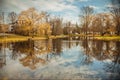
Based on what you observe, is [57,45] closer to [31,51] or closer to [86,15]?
[31,51]

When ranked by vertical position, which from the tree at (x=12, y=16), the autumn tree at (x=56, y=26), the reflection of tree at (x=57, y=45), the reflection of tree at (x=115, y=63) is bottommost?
the reflection of tree at (x=115, y=63)

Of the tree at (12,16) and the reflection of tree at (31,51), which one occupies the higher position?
the tree at (12,16)

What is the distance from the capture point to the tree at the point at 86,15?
198 inches

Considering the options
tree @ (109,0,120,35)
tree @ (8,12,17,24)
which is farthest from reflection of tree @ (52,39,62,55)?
tree @ (109,0,120,35)

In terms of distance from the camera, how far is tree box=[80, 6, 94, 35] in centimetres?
503

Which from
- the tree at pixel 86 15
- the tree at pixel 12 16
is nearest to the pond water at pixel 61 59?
the tree at pixel 86 15

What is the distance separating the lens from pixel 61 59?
4.93 metres

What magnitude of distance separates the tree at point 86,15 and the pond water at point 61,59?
1.07ft

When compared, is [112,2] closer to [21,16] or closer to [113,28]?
[113,28]

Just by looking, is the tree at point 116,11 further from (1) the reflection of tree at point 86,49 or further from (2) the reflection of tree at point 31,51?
(2) the reflection of tree at point 31,51

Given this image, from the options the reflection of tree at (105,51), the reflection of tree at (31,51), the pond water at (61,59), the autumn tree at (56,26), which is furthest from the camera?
the autumn tree at (56,26)

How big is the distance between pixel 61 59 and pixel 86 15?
3.45 feet

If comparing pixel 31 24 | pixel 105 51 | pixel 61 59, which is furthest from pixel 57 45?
pixel 105 51

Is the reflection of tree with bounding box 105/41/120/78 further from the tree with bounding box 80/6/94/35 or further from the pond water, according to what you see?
A: the tree with bounding box 80/6/94/35
